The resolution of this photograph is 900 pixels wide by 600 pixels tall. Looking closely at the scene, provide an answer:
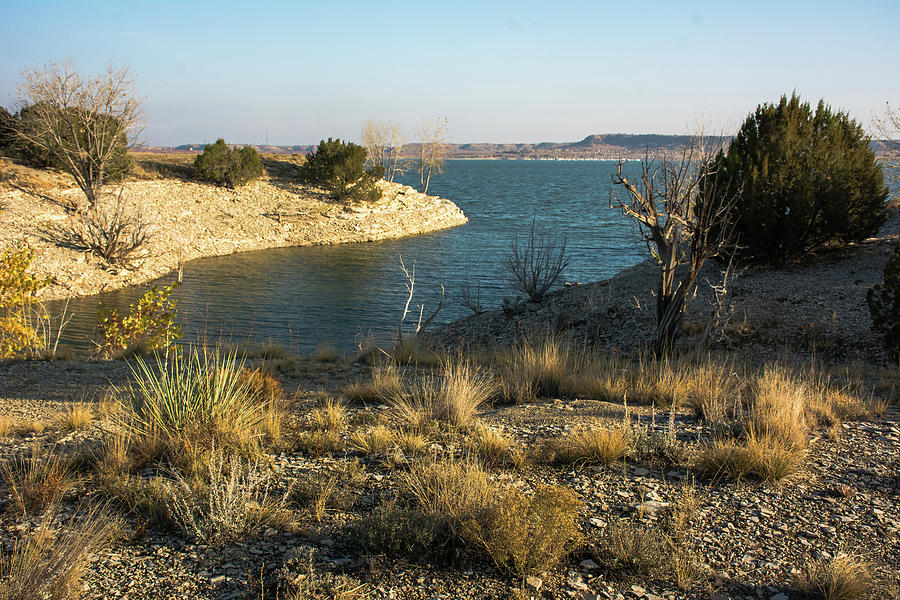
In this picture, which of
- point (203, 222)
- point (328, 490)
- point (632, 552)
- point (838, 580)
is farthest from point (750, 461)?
point (203, 222)

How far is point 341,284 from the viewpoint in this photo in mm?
24172

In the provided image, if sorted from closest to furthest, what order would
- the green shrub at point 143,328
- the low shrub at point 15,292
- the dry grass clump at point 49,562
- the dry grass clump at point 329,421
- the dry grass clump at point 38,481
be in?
the dry grass clump at point 49,562, the dry grass clump at point 38,481, the dry grass clump at point 329,421, the low shrub at point 15,292, the green shrub at point 143,328

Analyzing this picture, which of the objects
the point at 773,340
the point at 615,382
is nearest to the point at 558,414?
the point at 615,382

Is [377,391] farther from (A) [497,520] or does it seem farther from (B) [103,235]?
(B) [103,235]

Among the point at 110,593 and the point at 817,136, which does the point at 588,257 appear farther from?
the point at 110,593

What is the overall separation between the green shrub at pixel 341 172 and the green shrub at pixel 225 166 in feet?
12.6

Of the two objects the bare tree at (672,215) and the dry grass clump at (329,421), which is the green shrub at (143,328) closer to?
the dry grass clump at (329,421)

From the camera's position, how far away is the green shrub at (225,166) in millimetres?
35531

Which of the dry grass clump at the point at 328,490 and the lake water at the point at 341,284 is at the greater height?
the dry grass clump at the point at 328,490

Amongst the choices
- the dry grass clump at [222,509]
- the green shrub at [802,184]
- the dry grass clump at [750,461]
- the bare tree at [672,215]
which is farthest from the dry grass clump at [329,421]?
the green shrub at [802,184]

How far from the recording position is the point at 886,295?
10.2 metres

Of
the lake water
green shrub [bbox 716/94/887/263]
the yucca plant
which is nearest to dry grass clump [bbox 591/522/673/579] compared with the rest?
the yucca plant

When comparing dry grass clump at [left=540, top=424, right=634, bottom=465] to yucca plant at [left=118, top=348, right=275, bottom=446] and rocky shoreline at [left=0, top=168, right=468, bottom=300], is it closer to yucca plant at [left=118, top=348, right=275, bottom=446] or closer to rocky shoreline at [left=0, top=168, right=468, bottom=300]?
yucca plant at [left=118, top=348, right=275, bottom=446]

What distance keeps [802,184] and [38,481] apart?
16.7 meters
